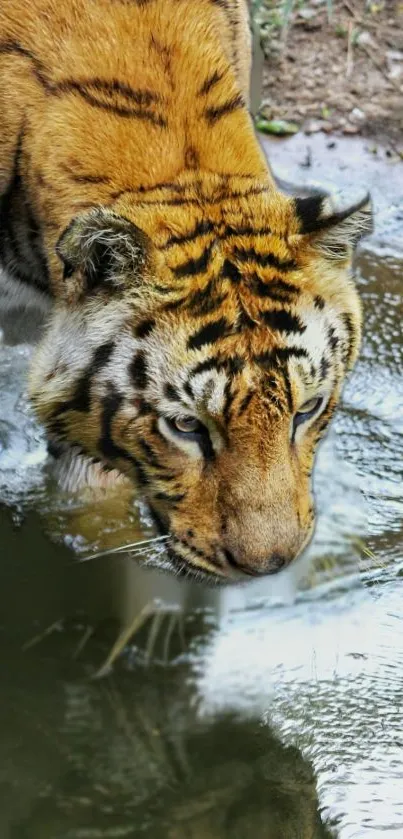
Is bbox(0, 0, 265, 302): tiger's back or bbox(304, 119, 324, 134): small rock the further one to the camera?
bbox(304, 119, 324, 134): small rock

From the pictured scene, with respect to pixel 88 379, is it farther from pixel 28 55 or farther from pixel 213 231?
pixel 28 55

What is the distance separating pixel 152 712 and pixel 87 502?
1.11 meters

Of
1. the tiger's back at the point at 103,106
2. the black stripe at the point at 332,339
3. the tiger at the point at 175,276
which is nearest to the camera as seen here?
the tiger at the point at 175,276

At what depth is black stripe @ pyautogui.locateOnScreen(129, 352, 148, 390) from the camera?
10.3 feet

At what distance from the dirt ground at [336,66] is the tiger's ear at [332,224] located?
360cm

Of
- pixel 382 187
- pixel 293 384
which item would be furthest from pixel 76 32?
pixel 382 187

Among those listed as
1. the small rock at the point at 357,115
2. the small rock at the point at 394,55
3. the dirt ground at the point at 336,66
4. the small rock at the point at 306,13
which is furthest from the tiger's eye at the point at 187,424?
the small rock at the point at 306,13

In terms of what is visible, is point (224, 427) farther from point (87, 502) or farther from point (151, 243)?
point (87, 502)

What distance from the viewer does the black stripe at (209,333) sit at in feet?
9.91

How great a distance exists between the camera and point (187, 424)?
121 inches

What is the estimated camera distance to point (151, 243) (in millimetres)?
3002

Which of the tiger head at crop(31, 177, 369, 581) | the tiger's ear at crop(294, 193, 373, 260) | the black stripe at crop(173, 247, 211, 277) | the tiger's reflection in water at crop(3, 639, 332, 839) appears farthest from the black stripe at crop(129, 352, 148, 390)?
the tiger's reflection in water at crop(3, 639, 332, 839)

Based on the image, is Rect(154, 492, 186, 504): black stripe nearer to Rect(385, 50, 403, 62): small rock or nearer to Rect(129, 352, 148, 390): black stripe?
Rect(129, 352, 148, 390): black stripe

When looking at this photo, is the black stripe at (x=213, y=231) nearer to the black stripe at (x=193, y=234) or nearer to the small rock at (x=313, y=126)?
the black stripe at (x=193, y=234)
